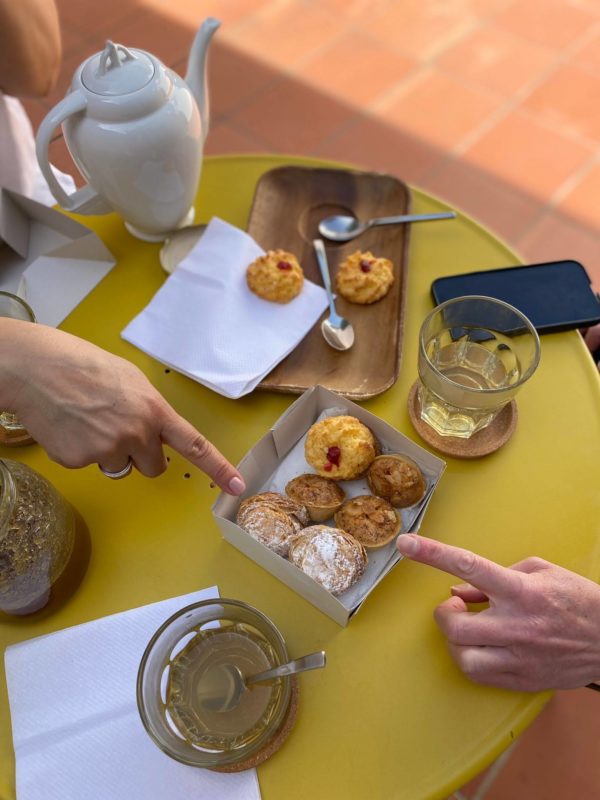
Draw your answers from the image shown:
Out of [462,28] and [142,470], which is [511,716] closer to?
[142,470]

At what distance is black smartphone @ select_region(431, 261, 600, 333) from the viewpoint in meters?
0.91

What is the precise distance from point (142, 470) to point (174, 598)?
155mm

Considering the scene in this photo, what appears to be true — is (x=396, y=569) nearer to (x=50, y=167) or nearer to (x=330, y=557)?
(x=330, y=557)

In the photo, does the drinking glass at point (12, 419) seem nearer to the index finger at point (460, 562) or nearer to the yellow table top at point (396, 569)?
the yellow table top at point (396, 569)

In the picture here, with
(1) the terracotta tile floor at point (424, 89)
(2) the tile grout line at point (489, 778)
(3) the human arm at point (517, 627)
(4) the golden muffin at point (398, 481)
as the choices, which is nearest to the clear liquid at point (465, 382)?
(4) the golden muffin at point (398, 481)

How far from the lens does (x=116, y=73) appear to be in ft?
2.66

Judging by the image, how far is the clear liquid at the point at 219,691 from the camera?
0.63 m

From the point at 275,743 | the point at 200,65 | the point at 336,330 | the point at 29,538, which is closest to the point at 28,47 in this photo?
the point at 200,65

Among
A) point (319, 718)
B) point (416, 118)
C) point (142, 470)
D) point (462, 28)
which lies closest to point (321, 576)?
point (319, 718)

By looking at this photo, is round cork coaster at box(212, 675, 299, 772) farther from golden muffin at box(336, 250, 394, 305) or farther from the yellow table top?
golden muffin at box(336, 250, 394, 305)

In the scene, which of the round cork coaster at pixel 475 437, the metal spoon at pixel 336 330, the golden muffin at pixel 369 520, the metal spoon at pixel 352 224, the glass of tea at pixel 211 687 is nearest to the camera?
the glass of tea at pixel 211 687

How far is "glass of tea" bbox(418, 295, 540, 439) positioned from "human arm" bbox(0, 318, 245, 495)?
28cm

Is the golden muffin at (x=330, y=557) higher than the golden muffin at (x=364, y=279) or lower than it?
lower

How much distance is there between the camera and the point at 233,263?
37.9 inches
